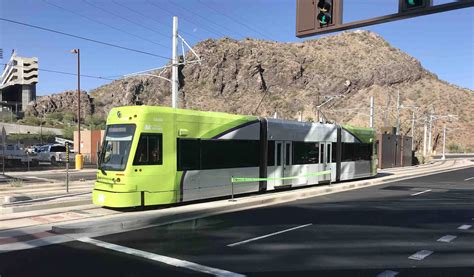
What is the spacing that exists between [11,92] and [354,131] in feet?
479

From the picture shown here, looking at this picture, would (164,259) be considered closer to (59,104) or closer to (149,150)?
(149,150)

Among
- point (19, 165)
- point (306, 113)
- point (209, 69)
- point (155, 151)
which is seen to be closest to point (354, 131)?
point (155, 151)

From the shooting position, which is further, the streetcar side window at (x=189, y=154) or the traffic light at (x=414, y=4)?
the streetcar side window at (x=189, y=154)

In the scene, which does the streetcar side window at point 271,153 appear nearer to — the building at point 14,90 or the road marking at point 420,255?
the road marking at point 420,255

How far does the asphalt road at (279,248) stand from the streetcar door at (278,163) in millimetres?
5187

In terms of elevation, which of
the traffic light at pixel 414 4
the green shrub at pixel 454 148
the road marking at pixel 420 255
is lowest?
the green shrub at pixel 454 148

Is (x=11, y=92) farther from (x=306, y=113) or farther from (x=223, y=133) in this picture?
(x=223, y=133)

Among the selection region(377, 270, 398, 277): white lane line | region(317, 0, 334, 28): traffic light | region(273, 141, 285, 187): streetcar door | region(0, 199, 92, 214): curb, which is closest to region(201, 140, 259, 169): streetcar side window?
region(273, 141, 285, 187): streetcar door

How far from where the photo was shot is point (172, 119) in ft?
46.4

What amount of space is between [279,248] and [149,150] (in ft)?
19.2

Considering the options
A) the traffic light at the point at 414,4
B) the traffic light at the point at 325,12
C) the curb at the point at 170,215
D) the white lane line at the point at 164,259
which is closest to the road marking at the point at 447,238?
the white lane line at the point at 164,259

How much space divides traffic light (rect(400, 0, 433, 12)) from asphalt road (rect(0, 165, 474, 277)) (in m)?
5.24

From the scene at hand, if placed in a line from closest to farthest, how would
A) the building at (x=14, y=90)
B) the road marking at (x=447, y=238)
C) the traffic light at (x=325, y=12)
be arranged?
the road marking at (x=447, y=238), the traffic light at (x=325, y=12), the building at (x=14, y=90)

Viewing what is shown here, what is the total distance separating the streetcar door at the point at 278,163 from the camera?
18938 mm
